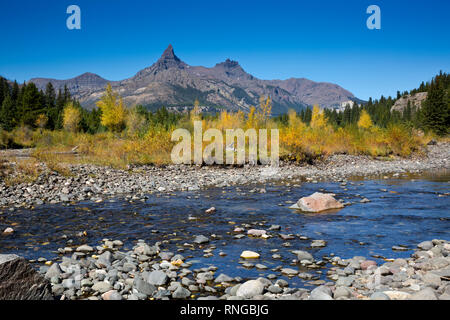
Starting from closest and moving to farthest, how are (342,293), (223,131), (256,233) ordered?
(342,293)
(256,233)
(223,131)

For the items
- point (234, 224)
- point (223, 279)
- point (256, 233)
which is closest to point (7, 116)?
point (234, 224)

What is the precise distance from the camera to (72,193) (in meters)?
13.4

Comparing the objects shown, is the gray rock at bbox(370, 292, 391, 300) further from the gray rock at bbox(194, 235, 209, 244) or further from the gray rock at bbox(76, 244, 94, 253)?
the gray rock at bbox(76, 244, 94, 253)

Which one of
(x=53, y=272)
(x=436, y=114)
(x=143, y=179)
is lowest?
(x=53, y=272)

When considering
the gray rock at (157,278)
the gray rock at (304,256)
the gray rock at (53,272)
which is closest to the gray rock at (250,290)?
the gray rock at (157,278)

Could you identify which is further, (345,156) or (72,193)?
(345,156)

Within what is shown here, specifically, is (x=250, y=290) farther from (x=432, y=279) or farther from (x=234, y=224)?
(x=234, y=224)

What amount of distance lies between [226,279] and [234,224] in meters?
3.84

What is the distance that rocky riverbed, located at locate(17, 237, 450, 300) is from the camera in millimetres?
4613

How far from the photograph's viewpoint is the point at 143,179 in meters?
17.4

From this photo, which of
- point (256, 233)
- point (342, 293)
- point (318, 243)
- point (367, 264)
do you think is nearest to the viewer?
point (342, 293)
